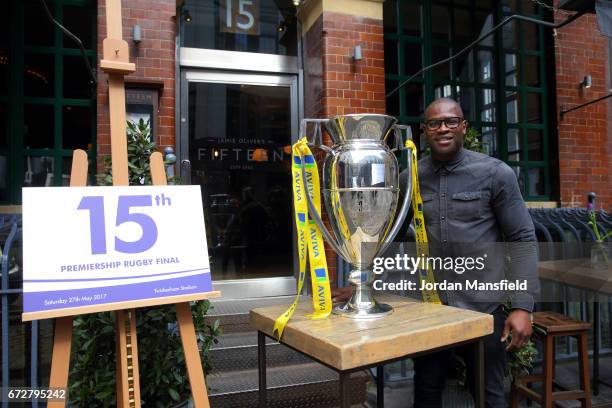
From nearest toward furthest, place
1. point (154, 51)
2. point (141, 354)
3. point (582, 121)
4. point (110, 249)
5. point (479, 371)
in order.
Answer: point (479, 371) → point (110, 249) → point (141, 354) → point (154, 51) → point (582, 121)

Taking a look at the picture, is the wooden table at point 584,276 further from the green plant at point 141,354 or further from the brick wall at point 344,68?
the green plant at point 141,354

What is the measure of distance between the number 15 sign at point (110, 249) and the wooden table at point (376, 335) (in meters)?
0.40

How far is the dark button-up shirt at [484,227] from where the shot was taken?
1.84 m

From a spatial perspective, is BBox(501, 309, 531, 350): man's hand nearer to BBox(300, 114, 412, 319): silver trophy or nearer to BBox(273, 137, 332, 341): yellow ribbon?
BBox(300, 114, 412, 319): silver trophy

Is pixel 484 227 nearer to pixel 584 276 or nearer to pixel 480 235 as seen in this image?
pixel 480 235

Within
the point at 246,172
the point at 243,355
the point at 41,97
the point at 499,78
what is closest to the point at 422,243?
the point at 243,355

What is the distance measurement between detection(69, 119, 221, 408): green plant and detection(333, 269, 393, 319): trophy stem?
3.36 feet

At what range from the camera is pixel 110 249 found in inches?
67.3

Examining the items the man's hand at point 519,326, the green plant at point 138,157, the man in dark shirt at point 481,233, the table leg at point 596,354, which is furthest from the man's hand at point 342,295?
the table leg at point 596,354

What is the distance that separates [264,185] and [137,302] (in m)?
2.86

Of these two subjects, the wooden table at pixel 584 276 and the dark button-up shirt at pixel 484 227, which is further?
the wooden table at pixel 584 276

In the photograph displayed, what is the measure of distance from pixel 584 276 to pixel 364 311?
6.79 feet

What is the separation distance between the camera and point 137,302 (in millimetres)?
1702

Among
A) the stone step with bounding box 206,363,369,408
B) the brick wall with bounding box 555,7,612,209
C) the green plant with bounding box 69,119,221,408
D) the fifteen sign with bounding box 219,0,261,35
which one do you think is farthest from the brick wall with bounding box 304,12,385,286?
the brick wall with bounding box 555,7,612,209
